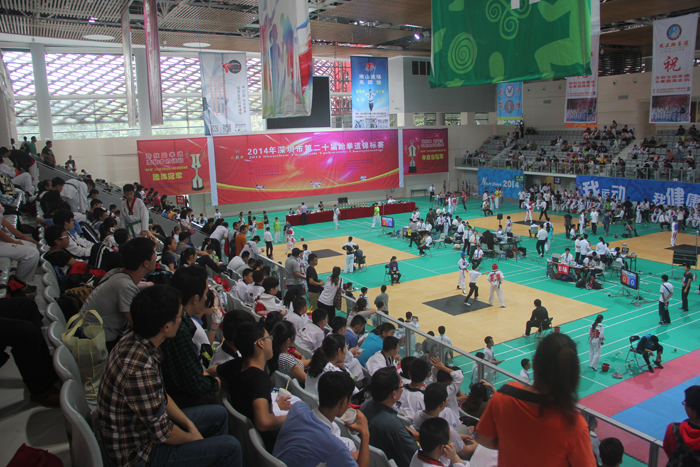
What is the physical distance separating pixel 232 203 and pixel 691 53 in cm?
2571

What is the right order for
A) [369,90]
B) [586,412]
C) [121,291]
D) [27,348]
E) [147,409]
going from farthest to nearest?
[369,90] → [586,412] → [121,291] → [27,348] → [147,409]

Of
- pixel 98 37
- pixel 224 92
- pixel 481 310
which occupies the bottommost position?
pixel 481 310

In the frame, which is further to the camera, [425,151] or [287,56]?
[425,151]

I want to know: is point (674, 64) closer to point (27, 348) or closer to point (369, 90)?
point (369, 90)

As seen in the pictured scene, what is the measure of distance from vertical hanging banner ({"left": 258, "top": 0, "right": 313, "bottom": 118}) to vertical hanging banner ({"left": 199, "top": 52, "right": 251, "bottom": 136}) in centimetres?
1671

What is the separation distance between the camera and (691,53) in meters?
20.7

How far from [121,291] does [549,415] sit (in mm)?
3168

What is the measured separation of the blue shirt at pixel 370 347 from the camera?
279 inches

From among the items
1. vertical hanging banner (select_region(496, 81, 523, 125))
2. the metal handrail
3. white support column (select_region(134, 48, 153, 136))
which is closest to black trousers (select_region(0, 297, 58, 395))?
the metal handrail

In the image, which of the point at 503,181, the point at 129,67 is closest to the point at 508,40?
the point at 129,67

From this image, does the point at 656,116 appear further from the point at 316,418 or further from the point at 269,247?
the point at 316,418

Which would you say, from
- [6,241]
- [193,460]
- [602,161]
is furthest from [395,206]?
[193,460]

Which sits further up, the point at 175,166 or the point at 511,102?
the point at 511,102

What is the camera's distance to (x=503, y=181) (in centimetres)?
3800
